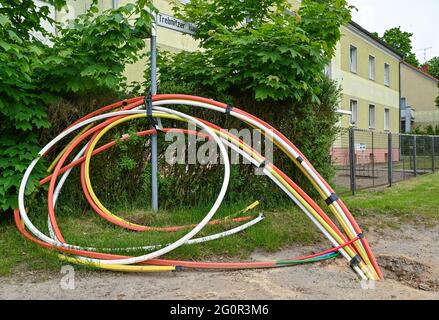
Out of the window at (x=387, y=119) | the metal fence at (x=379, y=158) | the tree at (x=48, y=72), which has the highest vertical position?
the window at (x=387, y=119)

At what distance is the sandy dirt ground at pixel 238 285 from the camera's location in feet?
12.3

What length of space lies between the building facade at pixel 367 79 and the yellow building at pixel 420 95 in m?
15.1

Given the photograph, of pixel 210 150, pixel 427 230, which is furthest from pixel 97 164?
pixel 427 230

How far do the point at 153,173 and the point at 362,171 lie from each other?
350 inches

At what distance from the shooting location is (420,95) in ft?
152

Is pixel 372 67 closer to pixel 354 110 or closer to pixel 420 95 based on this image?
pixel 354 110

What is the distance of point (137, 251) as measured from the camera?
456cm

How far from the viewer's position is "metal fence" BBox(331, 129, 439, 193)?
10.8 meters

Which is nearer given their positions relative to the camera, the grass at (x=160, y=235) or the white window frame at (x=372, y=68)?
the grass at (x=160, y=235)

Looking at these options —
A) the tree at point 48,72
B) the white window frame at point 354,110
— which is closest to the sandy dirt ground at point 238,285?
the tree at point 48,72

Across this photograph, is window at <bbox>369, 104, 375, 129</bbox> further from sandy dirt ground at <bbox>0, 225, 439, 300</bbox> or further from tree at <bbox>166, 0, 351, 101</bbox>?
sandy dirt ground at <bbox>0, 225, 439, 300</bbox>

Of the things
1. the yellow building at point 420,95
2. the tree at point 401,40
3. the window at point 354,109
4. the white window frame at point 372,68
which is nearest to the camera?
the window at point 354,109

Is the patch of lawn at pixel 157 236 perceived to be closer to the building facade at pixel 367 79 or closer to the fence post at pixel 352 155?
the fence post at pixel 352 155

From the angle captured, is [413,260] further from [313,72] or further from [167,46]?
[167,46]
